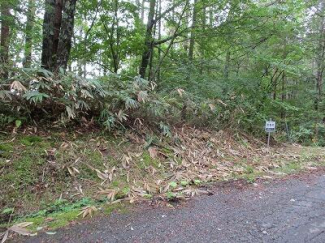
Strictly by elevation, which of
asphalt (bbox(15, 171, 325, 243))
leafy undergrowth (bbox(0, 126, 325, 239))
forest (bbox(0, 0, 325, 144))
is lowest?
asphalt (bbox(15, 171, 325, 243))

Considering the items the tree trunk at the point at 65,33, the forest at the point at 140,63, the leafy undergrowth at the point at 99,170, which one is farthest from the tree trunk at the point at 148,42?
the leafy undergrowth at the point at 99,170

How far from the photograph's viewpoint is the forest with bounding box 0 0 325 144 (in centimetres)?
420

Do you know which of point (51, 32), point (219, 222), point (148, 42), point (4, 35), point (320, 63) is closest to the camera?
point (219, 222)

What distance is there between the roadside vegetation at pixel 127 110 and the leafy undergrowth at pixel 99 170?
0.02m

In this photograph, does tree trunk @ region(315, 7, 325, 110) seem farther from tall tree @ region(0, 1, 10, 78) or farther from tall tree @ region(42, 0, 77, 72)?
tall tree @ region(0, 1, 10, 78)

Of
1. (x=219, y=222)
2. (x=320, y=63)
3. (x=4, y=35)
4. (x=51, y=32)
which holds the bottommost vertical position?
(x=219, y=222)

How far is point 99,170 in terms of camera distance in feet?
12.3

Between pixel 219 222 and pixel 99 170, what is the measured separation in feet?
6.13

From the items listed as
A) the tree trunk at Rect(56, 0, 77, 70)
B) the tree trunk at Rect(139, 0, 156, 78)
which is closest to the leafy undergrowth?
the tree trunk at Rect(56, 0, 77, 70)

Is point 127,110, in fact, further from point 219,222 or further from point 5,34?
point 5,34

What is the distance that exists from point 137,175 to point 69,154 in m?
1.06

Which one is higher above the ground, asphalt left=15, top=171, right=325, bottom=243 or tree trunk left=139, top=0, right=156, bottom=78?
tree trunk left=139, top=0, right=156, bottom=78

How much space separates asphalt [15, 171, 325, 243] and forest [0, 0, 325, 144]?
6.78 ft

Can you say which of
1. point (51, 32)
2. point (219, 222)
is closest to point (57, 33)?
point (51, 32)
